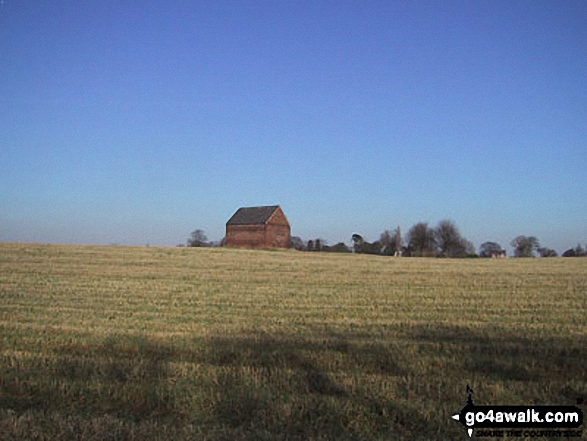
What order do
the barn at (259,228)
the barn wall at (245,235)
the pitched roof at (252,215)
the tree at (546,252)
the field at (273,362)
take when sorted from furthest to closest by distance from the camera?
the tree at (546,252), the pitched roof at (252,215), the barn wall at (245,235), the barn at (259,228), the field at (273,362)

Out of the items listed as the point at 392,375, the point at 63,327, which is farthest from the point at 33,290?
the point at 392,375

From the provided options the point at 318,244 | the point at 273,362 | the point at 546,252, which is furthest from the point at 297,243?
the point at 273,362

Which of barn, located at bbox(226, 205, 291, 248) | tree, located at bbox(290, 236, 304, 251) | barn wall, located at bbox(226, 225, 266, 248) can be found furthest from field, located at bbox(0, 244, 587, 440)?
tree, located at bbox(290, 236, 304, 251)

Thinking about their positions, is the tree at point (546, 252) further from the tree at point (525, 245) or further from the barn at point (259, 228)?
the barn at point (259, 228)

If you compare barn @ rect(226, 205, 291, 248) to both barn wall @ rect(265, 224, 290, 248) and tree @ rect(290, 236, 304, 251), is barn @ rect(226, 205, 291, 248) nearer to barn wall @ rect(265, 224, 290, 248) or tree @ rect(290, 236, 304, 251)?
barn wall @ rect(265, 224, 290, 248)

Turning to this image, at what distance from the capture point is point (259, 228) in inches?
3169

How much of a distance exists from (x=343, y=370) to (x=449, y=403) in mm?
2147

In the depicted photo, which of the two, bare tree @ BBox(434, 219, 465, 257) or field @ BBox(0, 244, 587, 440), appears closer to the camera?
field @ BBox(0, 244, 587, 440)

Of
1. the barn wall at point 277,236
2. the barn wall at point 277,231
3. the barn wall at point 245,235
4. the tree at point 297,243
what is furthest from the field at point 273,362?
the tree at point 297,243

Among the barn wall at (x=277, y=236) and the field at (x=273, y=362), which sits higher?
the barn wall at (x=277, y=236)

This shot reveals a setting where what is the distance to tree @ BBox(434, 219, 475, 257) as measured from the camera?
4348 inches

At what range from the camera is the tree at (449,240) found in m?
110

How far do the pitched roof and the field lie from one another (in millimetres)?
62160

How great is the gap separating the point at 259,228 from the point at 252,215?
13.6ft
